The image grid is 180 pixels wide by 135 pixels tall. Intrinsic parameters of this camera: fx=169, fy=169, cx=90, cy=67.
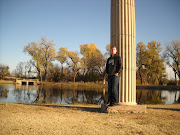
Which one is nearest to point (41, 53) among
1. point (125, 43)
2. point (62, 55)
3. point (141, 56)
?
point (62, 55)

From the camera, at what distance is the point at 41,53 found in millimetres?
46250

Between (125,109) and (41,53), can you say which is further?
(41,53)

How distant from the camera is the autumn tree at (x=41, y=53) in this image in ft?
150

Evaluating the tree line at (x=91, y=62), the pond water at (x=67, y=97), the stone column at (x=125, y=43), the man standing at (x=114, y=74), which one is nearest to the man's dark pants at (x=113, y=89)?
the man standing at (x=114, y=74)

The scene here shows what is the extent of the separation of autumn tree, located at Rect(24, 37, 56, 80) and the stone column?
41.5 m

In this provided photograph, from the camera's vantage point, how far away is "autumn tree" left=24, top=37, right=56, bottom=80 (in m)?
45.7

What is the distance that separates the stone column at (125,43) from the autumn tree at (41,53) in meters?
41.5

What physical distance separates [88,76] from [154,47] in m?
18.5

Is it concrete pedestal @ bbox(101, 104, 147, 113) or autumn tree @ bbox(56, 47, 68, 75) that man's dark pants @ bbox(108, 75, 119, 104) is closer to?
concrete pedestal @ bbox(101, 104, 147, 113)

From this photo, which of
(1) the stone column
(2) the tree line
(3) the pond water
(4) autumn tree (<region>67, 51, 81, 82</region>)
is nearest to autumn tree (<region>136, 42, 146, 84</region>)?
(2) the tree line

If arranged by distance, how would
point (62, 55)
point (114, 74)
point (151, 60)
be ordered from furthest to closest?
point (62, 55), point (151, 60), point (114, 74)

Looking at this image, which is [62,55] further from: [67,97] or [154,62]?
[67,97]

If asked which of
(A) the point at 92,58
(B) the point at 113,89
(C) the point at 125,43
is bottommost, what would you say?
(B) the point at 113,89

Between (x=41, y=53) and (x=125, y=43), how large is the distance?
140 ft
